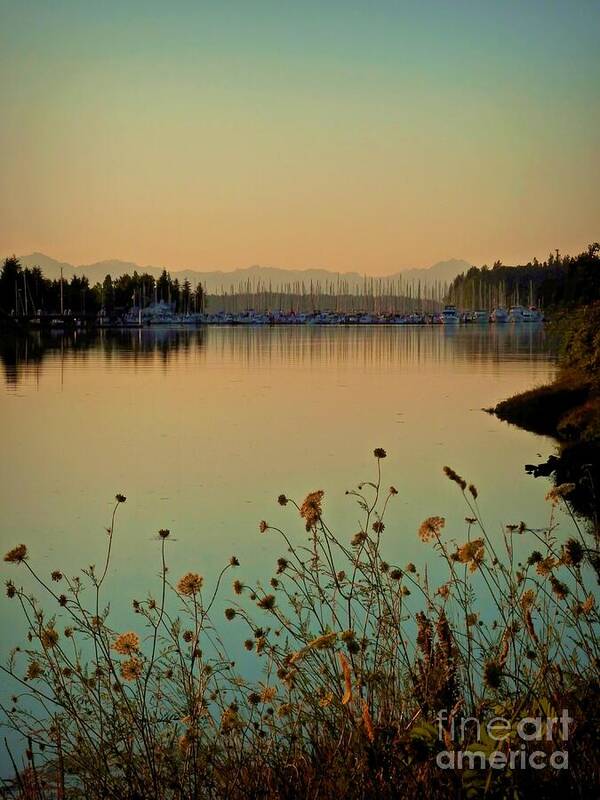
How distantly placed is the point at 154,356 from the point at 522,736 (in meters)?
73.9

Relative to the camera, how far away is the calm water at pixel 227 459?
53.3ft

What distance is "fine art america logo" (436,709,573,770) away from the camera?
3.48 meters

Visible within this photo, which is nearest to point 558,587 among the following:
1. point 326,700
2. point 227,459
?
point 326,700

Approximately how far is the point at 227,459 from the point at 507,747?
22.4 meters

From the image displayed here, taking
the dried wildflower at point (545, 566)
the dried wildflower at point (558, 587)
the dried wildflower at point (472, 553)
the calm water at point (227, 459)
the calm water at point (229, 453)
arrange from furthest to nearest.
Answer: the calm water at point (229, 453) < the calm water at point (227, 459) < the dried wildflower at point (545, 566) < the dried wildflower at point (558, 587) < the dried wildflower at point (472, 553)

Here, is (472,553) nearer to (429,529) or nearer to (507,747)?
(429,529)

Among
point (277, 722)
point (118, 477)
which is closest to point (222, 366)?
point (118, 477)

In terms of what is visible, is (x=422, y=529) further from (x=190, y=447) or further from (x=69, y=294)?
(x=69, y=294)

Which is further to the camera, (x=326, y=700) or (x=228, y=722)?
(x=228, y=722)

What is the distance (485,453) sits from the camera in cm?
2645

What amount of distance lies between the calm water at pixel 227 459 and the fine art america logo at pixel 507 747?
8.09 meters

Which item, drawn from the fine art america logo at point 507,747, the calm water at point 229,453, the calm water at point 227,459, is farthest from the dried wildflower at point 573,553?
the calm water at point 229,453

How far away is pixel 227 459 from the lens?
25.8 meters

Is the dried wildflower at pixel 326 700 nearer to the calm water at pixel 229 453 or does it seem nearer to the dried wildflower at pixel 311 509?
the dried wildflower at pixel 311 509
